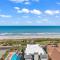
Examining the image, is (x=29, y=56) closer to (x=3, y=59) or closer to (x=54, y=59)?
(x=54, y=59)

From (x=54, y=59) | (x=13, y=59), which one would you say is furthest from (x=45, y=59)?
(x=13, y=59)

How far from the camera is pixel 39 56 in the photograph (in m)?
17.5

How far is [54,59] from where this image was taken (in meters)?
16.8

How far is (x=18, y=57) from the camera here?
2048 centimetres

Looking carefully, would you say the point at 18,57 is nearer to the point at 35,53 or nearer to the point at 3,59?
the point at 3,59

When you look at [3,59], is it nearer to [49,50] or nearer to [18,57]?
[18,57]

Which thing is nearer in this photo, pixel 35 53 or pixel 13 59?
pixel 35 53

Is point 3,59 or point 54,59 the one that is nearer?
point 54,59

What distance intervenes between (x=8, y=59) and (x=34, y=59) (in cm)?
363

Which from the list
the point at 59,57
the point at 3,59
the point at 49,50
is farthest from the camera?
the point at 49,50

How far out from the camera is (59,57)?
54.0ft

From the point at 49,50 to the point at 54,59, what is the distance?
4184mm

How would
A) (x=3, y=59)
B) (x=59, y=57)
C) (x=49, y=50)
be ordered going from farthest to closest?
(x=49, y=50) → (x=3, y=59) → (x=59, y=57)

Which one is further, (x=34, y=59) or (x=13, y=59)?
(x=13, y=59)
